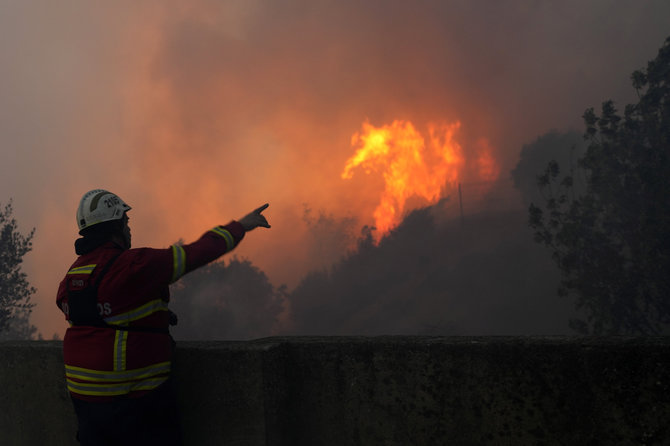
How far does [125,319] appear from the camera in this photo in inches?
90.4

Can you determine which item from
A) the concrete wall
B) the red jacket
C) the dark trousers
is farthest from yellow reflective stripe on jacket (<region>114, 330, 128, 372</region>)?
the concrete wall

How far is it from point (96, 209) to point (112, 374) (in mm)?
910

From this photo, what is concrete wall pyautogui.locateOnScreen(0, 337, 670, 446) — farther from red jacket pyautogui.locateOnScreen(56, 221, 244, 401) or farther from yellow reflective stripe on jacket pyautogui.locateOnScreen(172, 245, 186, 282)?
yellow reflective stripe on jacket pyautogui.locateOnScreen(172, 245, 186, 282)

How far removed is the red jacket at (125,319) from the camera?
227cm

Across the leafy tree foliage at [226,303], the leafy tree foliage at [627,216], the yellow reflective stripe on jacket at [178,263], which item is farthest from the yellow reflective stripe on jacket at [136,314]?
the leafy tree foliage at [226,303]

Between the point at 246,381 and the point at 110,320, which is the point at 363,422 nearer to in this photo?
the point at 246,381

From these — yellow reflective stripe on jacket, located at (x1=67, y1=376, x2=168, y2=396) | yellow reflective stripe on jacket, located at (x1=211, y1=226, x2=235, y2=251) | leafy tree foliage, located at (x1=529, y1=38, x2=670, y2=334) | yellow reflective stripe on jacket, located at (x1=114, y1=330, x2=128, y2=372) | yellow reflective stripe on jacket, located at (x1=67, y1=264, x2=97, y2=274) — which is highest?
leafy tree foliage, located at (x1=529, y1=38, x2=670, y2=334)

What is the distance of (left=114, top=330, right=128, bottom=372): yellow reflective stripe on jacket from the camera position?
2273mm

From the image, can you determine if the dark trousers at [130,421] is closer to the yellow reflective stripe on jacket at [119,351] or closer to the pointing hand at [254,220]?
the yellow reflective stripe on jacket at [119,351]

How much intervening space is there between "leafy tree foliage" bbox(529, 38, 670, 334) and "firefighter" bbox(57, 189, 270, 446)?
2466 centimetres

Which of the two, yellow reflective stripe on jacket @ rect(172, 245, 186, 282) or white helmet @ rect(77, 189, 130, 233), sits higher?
white helmet @ rect(77, 189, 130, 233)

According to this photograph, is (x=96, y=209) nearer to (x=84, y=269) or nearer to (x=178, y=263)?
(x=84, y=269)

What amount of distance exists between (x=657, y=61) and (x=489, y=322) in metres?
70.7

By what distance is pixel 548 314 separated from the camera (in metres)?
77.4
